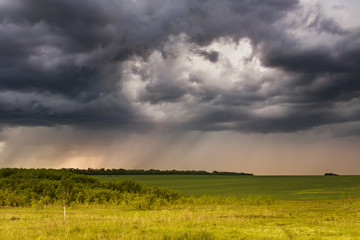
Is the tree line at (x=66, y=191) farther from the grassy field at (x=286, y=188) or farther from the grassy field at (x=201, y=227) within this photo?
the grassy field at (x=201, y=227)

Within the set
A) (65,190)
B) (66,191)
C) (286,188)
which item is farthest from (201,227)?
(286,188)

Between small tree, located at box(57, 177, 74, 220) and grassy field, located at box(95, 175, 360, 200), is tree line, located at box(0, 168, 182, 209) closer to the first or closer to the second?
small tree, located at box(57, 177, 74, 220)

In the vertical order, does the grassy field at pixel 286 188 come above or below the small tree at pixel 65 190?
below

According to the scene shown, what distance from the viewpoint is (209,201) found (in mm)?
42062

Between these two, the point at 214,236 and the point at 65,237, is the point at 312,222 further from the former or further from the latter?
the point at 65,237

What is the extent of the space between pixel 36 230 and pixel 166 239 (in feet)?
28.7

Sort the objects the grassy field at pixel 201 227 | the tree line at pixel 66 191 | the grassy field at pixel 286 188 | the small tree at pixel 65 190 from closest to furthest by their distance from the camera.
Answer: the grassy field at pixel 201 227, the tree line at pixel 66 191, the small tree at pixel 65 190, the grassy field at pixel 286 188

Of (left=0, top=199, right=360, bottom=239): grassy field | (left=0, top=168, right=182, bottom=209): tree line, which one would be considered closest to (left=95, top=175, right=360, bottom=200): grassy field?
(left=0, top=168, right=182, bottom=209): tree line

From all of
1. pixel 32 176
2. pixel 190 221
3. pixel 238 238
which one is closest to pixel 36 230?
pixel 190 221

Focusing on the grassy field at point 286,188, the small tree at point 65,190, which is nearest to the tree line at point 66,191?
the small tree at point 65,190

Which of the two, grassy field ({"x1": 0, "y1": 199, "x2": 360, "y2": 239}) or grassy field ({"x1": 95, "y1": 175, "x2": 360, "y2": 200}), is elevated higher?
grassy field ({"x1": 0, "y1": 199, "x2": 360, "y2": 239})

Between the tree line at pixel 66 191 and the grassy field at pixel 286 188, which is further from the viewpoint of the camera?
the grassy field at pixel 286 188

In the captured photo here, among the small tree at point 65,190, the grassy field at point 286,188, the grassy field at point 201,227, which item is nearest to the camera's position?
the grassy field at point 201,227

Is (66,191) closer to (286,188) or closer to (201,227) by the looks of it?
(201,227)
